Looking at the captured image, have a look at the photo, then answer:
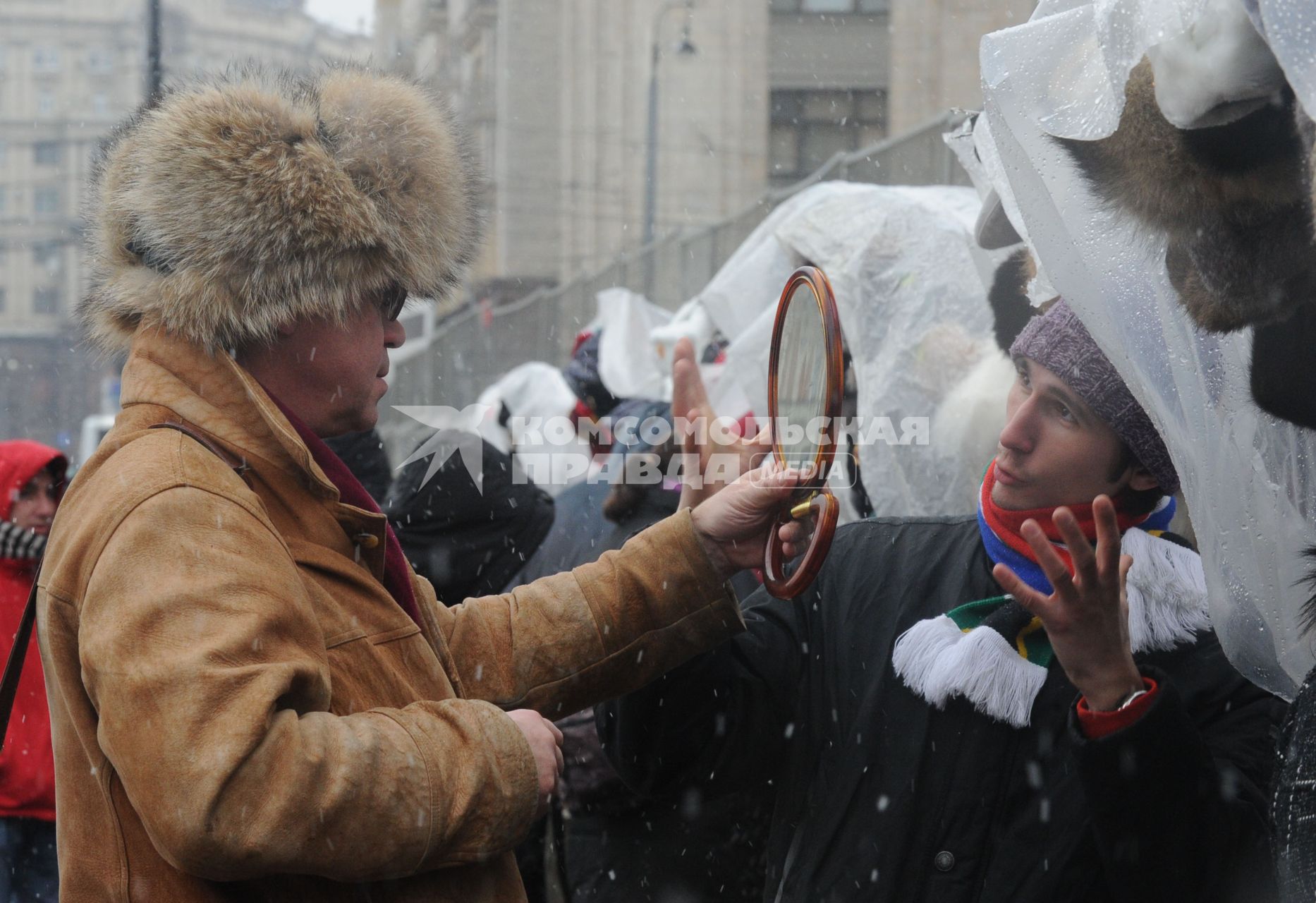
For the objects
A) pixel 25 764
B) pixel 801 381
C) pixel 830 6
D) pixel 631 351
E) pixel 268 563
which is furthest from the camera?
pixel 830 6

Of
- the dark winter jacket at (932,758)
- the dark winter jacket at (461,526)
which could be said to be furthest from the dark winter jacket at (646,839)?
the dark winter jacket at (461,526)

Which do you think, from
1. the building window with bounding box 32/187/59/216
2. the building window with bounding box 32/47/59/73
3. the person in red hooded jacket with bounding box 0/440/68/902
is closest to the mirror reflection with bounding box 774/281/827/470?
the person in red hooded jacket with bounding box 0/440/68/902

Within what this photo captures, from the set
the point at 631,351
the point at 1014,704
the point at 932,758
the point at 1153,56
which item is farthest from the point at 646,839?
the point at 631,351

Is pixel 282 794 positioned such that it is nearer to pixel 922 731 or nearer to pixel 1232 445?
pixel 922 731

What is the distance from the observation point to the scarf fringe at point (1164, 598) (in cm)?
219

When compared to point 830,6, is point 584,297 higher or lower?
lower

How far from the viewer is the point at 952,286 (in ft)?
13.9

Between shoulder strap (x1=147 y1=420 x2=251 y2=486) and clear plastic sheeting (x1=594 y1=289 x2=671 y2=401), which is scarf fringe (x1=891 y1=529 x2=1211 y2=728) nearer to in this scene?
shoulder strap (x1=147 y1=420 x2=251 y2=486)

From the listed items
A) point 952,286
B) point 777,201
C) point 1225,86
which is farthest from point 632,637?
point 777,201

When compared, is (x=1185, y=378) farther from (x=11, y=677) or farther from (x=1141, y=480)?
(x=11, y=677)

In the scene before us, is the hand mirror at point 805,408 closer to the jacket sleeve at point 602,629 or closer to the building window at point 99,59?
the jacket sleeve at point 602,629

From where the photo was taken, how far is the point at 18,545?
14.1ft

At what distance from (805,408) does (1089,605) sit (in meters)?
0.61

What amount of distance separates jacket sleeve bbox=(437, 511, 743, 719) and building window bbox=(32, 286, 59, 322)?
62928 millimetres
